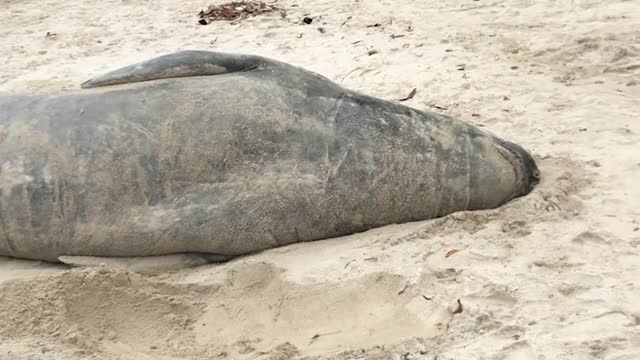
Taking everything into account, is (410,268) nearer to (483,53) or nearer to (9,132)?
(9,132)

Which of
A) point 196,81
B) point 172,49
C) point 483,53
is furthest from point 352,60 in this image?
point 196,81

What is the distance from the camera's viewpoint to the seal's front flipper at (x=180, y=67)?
386 cm

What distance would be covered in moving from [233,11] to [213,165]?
Answer: 160 inches

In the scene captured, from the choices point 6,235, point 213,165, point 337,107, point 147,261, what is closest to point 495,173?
point 337,107

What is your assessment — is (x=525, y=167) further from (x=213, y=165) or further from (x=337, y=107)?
(x=213, y=165)

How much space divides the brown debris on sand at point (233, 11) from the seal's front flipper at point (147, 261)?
13.3 feet

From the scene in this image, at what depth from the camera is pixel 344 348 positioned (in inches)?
118

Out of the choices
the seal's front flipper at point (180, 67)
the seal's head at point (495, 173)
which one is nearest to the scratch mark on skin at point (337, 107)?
the seal's front flipper at point (180, 67)

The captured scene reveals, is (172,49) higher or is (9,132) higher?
(9,132)

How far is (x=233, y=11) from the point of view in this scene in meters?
7.48

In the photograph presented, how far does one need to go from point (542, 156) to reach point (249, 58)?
167 centimetres

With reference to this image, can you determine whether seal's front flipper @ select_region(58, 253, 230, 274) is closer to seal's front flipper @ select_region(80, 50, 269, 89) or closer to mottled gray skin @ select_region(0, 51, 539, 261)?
mottled gray skin @ select_region(0, 51, 539, 261)

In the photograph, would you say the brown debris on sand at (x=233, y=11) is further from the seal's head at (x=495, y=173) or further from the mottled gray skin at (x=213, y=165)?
the seal's head at (x=495, y=173)

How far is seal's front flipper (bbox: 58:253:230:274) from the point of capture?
362 centimetres
